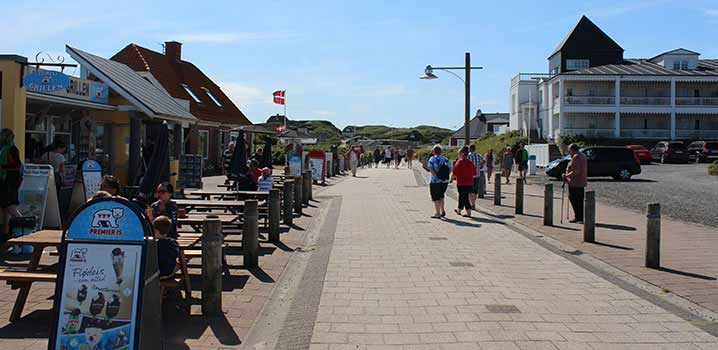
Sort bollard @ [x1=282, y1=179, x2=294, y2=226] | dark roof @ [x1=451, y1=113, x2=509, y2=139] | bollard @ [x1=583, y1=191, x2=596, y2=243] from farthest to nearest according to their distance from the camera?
dark roof @ [x1=451, y1=113, x2=509, y2=139] < bollard @ [x1=282, y1=179, x2=294, y2=226] < bollard @ [x1=583, y1=191, x2=596, y2=243]

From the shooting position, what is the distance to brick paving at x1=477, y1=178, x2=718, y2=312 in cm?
820

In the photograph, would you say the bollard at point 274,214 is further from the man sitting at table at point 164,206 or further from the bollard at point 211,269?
the bollard at point 211,269

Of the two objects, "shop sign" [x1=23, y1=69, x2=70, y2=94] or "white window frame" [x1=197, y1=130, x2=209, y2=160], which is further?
"white window frame" [x1=197, y1=130, x2=209, y2=160]

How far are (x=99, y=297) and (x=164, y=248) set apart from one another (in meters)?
1.55

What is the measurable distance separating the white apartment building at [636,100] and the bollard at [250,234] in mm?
51490

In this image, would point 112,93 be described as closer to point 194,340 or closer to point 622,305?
point 194,340

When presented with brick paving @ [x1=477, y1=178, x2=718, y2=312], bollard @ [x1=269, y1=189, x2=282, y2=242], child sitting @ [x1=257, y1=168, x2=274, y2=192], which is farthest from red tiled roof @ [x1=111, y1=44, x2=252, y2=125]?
bollard @ [x1=269, y1=189, x2=282, y2=242]

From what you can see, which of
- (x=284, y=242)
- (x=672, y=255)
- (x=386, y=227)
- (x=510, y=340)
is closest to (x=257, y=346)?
(x=510, y=340)

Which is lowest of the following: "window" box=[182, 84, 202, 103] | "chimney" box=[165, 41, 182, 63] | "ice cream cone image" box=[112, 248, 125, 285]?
"ice cream cone image" box=[112, 248, 125, 285]

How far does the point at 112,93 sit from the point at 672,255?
13.3m

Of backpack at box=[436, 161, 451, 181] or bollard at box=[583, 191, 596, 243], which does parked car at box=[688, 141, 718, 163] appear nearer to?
backpack at box=[436, 161, 451, 181]

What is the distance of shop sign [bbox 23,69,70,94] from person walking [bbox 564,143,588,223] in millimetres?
10590

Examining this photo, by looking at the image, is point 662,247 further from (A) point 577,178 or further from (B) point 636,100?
(B) point 636,100

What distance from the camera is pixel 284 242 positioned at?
39.0ft
